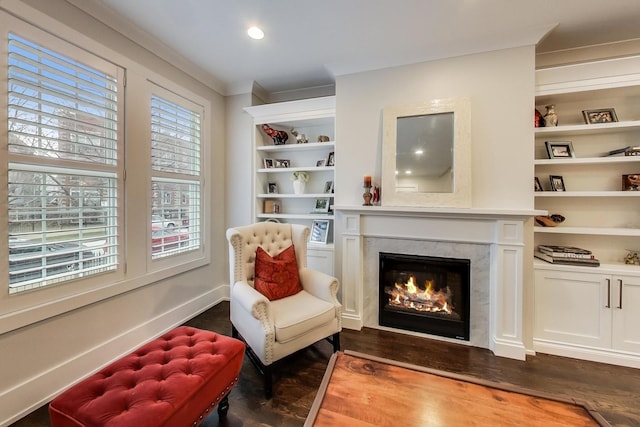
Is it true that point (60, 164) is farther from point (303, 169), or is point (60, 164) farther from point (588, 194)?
point (588, 194)

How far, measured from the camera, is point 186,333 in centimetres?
162

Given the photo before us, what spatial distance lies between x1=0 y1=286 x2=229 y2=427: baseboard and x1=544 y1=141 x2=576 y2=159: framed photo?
12.5ft

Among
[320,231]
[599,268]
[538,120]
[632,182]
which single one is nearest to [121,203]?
[320,231]

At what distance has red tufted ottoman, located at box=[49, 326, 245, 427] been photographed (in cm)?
103

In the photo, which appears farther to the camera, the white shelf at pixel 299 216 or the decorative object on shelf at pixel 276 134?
the decorative object on shelf at pixel 276 134

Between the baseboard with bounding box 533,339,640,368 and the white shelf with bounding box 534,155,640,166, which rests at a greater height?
the white shelf with bounding box 534,155,640,166

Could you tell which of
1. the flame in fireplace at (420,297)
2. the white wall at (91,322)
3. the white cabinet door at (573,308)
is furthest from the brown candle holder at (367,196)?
the white wall at (91,322)

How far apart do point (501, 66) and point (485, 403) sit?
2489 mm

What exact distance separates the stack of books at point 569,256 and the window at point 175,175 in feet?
11.2

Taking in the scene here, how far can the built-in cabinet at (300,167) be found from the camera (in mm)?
2934

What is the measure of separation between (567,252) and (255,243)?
2.68 meters

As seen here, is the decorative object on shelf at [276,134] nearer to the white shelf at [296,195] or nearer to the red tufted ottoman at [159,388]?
the white shelf at [296,195]

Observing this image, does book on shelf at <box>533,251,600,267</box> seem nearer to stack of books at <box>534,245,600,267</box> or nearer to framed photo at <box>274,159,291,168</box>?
stack of books at <box>534,245,600,267</box>

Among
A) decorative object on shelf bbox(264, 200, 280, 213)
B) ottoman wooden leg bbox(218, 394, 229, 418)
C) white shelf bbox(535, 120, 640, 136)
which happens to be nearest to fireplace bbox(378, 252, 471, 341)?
white shelf bbox(535, 120, 640, 136)
